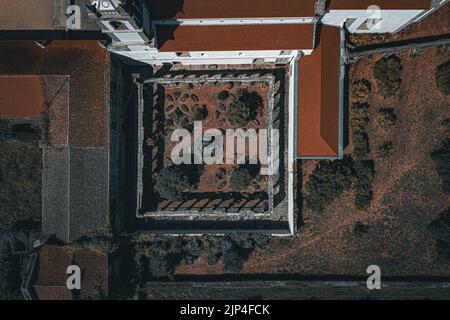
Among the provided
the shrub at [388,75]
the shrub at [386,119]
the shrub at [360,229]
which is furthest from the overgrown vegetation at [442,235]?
the shrub at [388,75]

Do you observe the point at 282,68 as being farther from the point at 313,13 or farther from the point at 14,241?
the point at 14,241

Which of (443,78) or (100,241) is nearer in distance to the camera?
(100,241)

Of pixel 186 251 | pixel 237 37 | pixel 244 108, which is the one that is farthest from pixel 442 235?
pixel 237 37

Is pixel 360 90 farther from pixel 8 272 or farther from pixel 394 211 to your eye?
pixel 8 272

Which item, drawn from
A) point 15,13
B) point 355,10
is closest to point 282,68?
point 355,10

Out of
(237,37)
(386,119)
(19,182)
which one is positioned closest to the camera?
(237,37)

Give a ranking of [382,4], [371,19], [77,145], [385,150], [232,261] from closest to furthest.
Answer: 1. [382,4]
2. [77,145]
3. [371,19]
4. [232,261]
5. [385,150]
